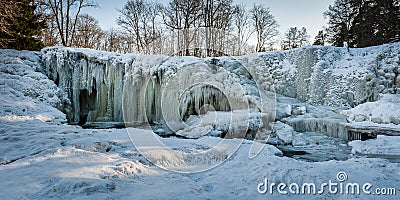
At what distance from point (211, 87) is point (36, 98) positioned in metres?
8.11

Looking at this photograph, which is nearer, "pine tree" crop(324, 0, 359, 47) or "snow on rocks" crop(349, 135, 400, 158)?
"snow on rocks" crop(349, 135, 400, 158)

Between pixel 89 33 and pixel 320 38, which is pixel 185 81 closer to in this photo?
pixel 89 33

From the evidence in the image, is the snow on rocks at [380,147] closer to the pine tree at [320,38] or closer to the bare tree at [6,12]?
the bare tree at [6,12]

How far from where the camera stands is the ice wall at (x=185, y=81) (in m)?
12.1

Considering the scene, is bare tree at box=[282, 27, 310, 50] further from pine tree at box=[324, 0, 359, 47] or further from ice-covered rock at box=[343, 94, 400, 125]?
ice-covered rock at box=[343, 94, 400, 125]

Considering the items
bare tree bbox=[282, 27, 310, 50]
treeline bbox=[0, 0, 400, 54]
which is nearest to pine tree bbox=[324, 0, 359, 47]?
treeline bbox=[0, 0, 400, 54]

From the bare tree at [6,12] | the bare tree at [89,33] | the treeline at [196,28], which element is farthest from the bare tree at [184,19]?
the bare tree at [6,12]

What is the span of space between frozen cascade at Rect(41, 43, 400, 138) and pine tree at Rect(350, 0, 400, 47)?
17.8 feet

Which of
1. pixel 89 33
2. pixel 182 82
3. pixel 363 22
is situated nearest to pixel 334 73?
pixel 182 82

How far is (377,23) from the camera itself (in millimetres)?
16766

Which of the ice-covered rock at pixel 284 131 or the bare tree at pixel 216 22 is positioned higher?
the bare tree at pixel 216 22

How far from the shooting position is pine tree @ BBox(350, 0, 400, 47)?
1564 centimetres

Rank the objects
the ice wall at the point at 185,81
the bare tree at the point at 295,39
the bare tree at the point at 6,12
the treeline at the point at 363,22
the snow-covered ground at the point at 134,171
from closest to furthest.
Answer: the snow-covered ground at the point at 134,171 < the bare tree at the point at 6,12 < the ice wall at the point at 185,81 < the treeline at the point at 363,22 < the bare tree at the point at 295,39

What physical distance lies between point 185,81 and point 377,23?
1467 centimetres
